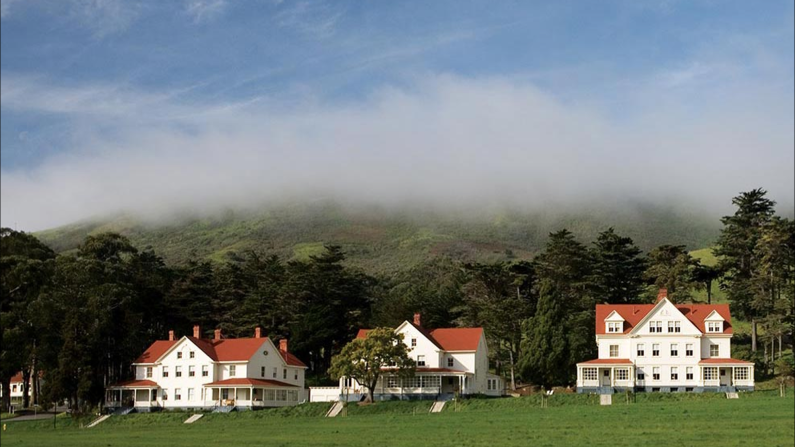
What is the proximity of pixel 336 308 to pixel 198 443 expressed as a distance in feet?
155

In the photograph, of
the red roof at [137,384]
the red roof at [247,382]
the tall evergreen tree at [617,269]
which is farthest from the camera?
the tall evergreen tree at [617,269]

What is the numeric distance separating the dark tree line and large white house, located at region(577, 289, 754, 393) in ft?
7.24

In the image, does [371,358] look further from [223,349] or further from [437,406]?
[223,349]

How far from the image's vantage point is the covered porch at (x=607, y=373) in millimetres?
74938

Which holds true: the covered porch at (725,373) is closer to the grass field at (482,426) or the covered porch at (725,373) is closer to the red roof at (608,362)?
the red roof at (608,362)

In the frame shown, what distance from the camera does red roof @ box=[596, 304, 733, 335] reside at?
77.1m

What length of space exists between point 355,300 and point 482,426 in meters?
50.1

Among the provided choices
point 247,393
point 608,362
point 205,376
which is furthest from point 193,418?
point 608,362

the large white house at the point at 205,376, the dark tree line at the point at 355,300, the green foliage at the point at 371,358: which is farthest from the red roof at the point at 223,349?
the green foliage at the point at 371,358

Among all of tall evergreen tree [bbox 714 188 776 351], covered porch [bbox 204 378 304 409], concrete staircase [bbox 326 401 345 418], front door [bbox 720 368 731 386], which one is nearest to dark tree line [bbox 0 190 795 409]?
tall evergreen tree [bbox 714 188 776 351]

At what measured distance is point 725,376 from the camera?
74.9 meters

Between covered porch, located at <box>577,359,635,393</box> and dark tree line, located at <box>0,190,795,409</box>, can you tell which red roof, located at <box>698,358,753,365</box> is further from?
covered porch, located at <box>577,359,635,393</box>

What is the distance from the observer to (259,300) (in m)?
91.8

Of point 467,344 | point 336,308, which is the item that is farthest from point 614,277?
point 336,308
